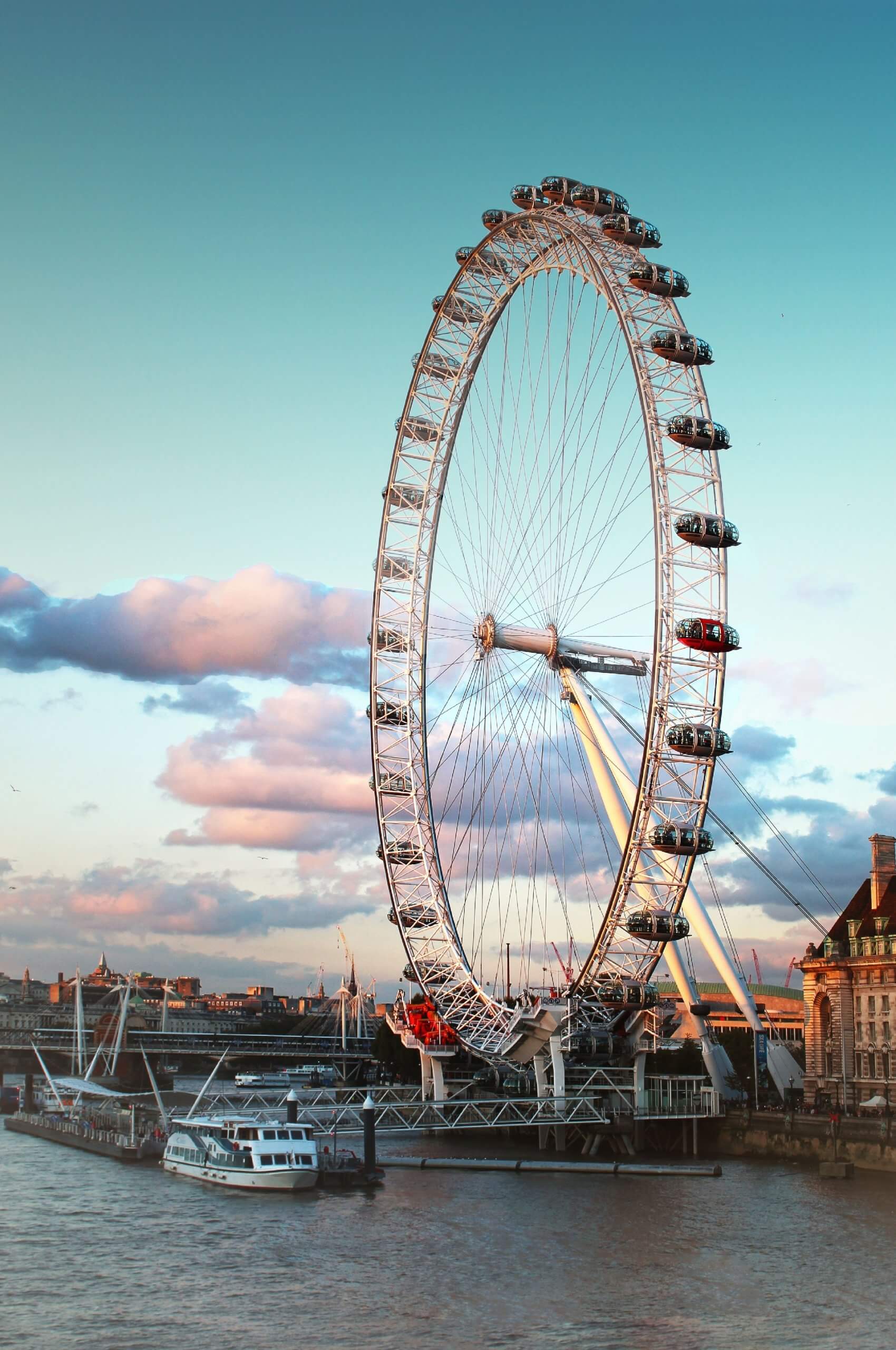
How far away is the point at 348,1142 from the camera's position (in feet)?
254

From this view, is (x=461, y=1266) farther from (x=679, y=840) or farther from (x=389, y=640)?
(x=389, y=640)

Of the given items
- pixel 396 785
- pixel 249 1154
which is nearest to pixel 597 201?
pixel 396 785

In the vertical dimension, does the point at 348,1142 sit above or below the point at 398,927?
below

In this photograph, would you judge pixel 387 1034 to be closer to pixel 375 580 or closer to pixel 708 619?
pixel 375 580

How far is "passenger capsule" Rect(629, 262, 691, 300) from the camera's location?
65500 millimetres

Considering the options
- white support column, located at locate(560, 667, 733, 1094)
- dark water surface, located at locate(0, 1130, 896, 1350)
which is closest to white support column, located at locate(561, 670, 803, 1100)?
white support column, located at locate(560, 667, 733, 1094)

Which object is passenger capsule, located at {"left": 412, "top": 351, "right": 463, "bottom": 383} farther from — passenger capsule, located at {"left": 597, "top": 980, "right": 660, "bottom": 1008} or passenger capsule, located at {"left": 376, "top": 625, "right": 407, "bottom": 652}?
passenger capsule, located at {"left": 597, "top": 980, "right": 660, "bottom": 1008}

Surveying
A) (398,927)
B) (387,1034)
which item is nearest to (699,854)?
(398,927)

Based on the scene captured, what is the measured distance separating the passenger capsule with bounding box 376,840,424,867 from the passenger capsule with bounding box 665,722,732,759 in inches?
902

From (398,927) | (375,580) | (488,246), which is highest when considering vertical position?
(488,246)

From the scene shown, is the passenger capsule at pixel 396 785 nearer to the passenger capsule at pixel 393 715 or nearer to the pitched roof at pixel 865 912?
the passenger capsule at pixel 393 715

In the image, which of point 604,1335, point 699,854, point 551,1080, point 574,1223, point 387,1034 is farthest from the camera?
point 387,1034

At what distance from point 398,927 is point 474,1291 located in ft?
144

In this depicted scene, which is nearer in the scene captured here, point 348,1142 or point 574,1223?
point 574,1223
